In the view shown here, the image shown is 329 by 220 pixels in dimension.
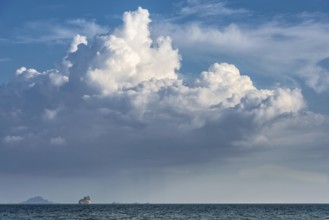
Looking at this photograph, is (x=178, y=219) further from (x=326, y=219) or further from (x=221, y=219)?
(x=326, y=219)

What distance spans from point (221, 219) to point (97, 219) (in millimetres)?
33082

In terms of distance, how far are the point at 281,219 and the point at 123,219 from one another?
143 feet

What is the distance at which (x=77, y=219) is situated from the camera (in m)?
131

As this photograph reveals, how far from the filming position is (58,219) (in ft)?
444

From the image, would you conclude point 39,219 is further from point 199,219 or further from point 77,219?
point 199,219

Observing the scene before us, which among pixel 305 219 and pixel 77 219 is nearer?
pixel 77 219

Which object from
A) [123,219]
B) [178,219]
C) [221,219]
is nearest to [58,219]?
[123,219]

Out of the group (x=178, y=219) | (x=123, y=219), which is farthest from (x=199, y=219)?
(x=123, y=219)

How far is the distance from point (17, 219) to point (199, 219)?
161 feet

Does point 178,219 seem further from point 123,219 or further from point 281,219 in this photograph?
point 281,219

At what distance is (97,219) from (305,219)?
57784 millimetres

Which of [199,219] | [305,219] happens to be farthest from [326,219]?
[199,219]

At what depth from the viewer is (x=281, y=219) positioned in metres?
138

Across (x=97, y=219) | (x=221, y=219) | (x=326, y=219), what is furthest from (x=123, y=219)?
(x=326, y=219)
